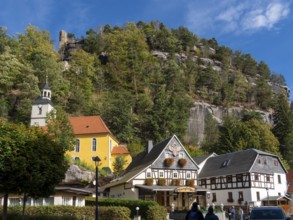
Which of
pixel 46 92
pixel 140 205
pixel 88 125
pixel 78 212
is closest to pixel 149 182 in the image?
pixel 140 205

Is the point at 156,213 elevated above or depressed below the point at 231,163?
below

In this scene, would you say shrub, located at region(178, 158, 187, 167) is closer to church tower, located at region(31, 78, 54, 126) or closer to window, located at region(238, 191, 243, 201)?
window, located at region(238, 191, 243, 201)

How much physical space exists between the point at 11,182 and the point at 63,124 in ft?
96.1

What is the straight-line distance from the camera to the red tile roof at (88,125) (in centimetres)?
5981

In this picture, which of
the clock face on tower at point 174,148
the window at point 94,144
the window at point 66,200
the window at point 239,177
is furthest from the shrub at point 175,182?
the window at point 94,144

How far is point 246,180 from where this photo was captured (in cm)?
4366

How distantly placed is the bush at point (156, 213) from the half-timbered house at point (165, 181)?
1063 centimetres

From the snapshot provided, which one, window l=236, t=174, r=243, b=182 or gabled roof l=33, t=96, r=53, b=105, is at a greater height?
gabled roof l=33, t=96, r=53, b=105

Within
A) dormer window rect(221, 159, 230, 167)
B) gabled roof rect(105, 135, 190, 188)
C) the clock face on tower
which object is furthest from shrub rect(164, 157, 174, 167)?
dormer window rect(221, 159, 230, 167)

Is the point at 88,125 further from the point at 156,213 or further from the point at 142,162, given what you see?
the point at 156,213

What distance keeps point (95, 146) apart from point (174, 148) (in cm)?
1916

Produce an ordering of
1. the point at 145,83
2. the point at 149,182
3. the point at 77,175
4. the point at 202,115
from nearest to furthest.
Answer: the point at 149,182, the point at 77,175, the point at 202,115, the point at 145,83

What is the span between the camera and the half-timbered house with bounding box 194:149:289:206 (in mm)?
43594

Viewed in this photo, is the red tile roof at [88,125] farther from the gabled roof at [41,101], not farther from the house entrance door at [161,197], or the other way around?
the house entrance door at [161,197]
